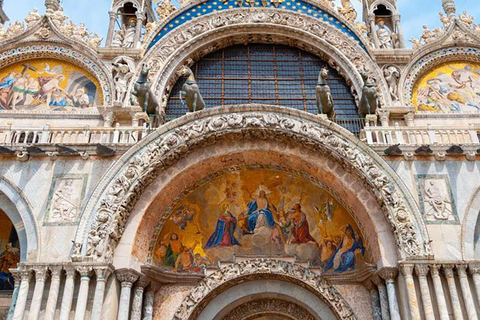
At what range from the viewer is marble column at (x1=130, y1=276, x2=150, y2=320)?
945cm

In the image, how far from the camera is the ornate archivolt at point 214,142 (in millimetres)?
9320

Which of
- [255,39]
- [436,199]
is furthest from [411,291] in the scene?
[255,39]

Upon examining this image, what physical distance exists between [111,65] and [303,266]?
8766 millimetres

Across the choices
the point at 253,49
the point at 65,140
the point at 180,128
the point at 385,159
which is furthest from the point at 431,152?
the point at 65,140

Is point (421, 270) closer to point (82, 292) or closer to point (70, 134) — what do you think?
point (82, 292)

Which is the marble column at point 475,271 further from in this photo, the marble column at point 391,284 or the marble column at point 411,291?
the marble column at point 391,284

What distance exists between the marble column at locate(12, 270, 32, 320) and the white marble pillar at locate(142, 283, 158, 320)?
2408 millimetres

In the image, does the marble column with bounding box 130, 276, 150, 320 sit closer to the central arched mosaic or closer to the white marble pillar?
the white marble pillar

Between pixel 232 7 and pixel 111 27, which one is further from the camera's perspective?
pixel 232 7

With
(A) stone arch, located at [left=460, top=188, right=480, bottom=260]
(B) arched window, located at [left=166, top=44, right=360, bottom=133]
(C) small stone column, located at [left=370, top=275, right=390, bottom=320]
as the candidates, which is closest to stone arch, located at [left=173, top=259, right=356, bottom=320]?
(C) small stone column, located at [left=370, top=275, right=390, bottom=320]

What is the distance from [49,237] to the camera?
9391mm

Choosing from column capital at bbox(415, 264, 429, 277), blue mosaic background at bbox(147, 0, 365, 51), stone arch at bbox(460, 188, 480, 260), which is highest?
blue mosaic background at bbox(147, 0, 365, 51)

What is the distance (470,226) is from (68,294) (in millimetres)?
8283

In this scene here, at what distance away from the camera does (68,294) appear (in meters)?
8.78
